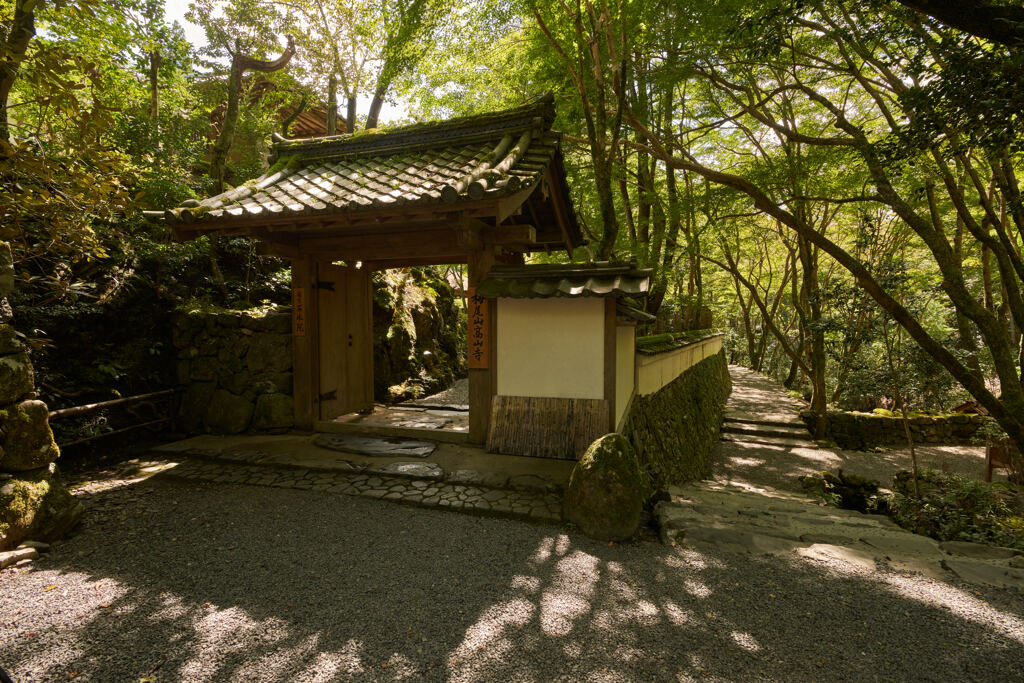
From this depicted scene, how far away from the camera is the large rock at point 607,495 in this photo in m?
4.02

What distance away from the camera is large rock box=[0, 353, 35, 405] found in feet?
11.3

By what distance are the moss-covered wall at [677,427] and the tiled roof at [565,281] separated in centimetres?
217

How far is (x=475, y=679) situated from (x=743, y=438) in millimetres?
12835

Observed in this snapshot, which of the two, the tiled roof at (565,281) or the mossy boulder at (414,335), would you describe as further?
the mossy boulder at (414,335)

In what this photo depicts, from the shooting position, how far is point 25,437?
3557 millimetres

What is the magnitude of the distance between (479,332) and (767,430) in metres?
11.4

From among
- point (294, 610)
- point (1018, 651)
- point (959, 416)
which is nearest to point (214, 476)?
point (294, 610)

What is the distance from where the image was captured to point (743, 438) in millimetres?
13047

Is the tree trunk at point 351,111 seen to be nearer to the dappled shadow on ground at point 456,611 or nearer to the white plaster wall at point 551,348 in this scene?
the white plaster wall at point 551,348

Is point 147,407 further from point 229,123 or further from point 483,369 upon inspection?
point 229,123

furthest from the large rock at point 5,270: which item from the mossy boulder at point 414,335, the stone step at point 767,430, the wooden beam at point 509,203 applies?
the stone step at point 767,430

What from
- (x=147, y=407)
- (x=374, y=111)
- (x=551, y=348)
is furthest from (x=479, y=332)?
(x=374, y=111)

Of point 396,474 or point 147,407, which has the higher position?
point 147,407

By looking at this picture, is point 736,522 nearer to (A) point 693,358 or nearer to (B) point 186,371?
(B) point 186,371
